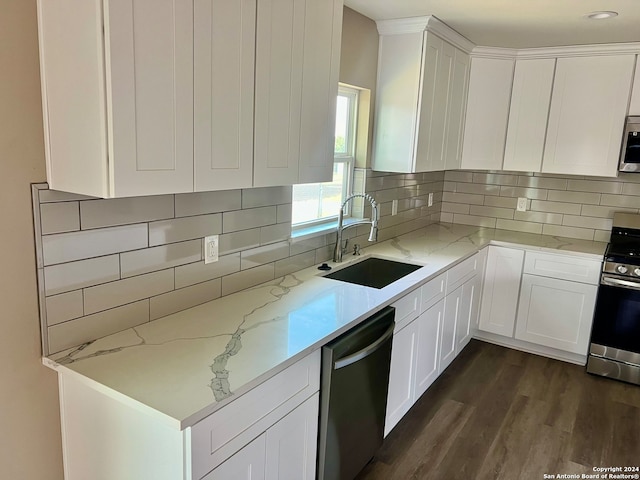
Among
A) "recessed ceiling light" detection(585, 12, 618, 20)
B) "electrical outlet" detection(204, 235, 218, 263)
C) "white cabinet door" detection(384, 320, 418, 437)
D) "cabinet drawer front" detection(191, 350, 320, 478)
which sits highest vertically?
"recessed ceiling light" detection(585, 12, 618, 20)

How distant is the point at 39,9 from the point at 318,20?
101 cm

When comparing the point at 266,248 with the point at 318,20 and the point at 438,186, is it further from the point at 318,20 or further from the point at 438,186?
the point at 438,186

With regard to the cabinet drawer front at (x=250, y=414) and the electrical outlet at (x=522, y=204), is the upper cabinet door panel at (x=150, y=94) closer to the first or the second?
the cabinet drawer front at (x=250, y=414)

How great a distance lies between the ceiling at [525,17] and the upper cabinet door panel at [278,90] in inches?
36.4

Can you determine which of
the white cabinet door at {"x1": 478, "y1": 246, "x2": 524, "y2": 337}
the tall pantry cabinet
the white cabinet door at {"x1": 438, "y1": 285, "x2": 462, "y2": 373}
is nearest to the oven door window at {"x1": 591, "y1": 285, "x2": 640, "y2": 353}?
the white cabinet door at {"x1": 478, "y1": 246, "x2": 524, "y2": 337}

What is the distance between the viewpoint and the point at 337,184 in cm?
300

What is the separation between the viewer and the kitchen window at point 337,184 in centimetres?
274

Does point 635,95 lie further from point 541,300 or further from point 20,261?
point 20,261

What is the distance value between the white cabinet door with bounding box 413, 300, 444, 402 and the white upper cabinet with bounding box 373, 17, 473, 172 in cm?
92

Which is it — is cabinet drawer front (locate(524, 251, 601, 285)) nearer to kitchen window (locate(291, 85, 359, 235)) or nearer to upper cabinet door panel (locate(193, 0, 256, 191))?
kitchen window (locate(291, 85, 359, 235))

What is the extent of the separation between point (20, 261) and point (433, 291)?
2061 millimetres

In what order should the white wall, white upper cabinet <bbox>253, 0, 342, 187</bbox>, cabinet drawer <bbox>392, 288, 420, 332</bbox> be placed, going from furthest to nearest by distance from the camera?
cabinet drawer <bbox>392, 288, 420, 332</bbox>
white upper cabinet <bbox>253, 0, 342, 187</bbox>
the white wall

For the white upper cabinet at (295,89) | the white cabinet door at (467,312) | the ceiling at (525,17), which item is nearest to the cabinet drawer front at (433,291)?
the white cabinet door at (467,312)

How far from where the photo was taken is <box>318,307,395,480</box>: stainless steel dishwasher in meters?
1.84
